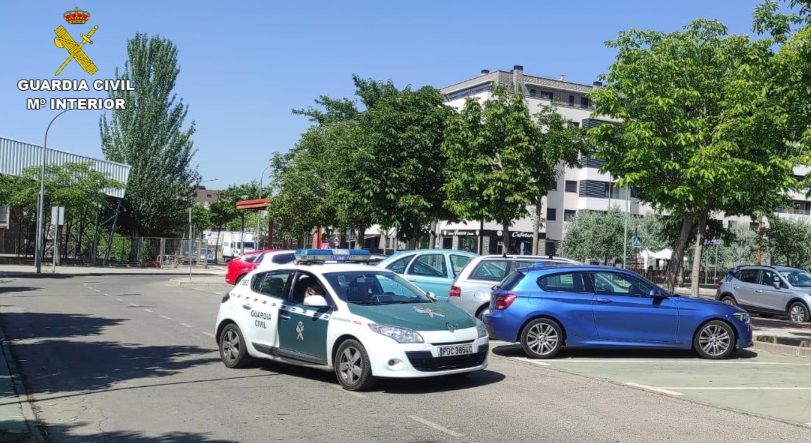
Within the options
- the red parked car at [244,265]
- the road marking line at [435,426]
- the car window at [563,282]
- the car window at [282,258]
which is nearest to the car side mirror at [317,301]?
the road marking line at [435,426]

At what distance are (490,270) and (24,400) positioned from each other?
8589 millimetres

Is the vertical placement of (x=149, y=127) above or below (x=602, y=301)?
above

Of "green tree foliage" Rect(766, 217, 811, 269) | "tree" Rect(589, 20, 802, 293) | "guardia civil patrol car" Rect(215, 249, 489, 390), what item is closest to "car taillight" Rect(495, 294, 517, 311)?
"guardia civil patrol car" Rect(215, 249, 489, 390)

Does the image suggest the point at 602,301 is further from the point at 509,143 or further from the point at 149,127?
the point at 149,127

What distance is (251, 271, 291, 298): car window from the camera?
10.3 metres

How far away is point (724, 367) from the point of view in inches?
460

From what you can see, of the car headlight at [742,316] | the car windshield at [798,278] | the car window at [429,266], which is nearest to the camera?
the car headlight at [742,316]

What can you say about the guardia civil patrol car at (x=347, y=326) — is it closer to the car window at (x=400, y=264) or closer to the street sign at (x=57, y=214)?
the car window at (x=400, y=264)

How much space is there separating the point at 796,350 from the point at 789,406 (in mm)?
5751

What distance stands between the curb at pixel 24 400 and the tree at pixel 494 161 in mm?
15808

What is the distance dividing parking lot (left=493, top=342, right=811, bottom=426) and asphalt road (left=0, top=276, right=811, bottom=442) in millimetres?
198

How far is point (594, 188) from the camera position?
6694 cm

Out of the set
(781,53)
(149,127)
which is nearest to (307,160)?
(149,127)

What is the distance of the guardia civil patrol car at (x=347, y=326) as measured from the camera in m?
8.76
